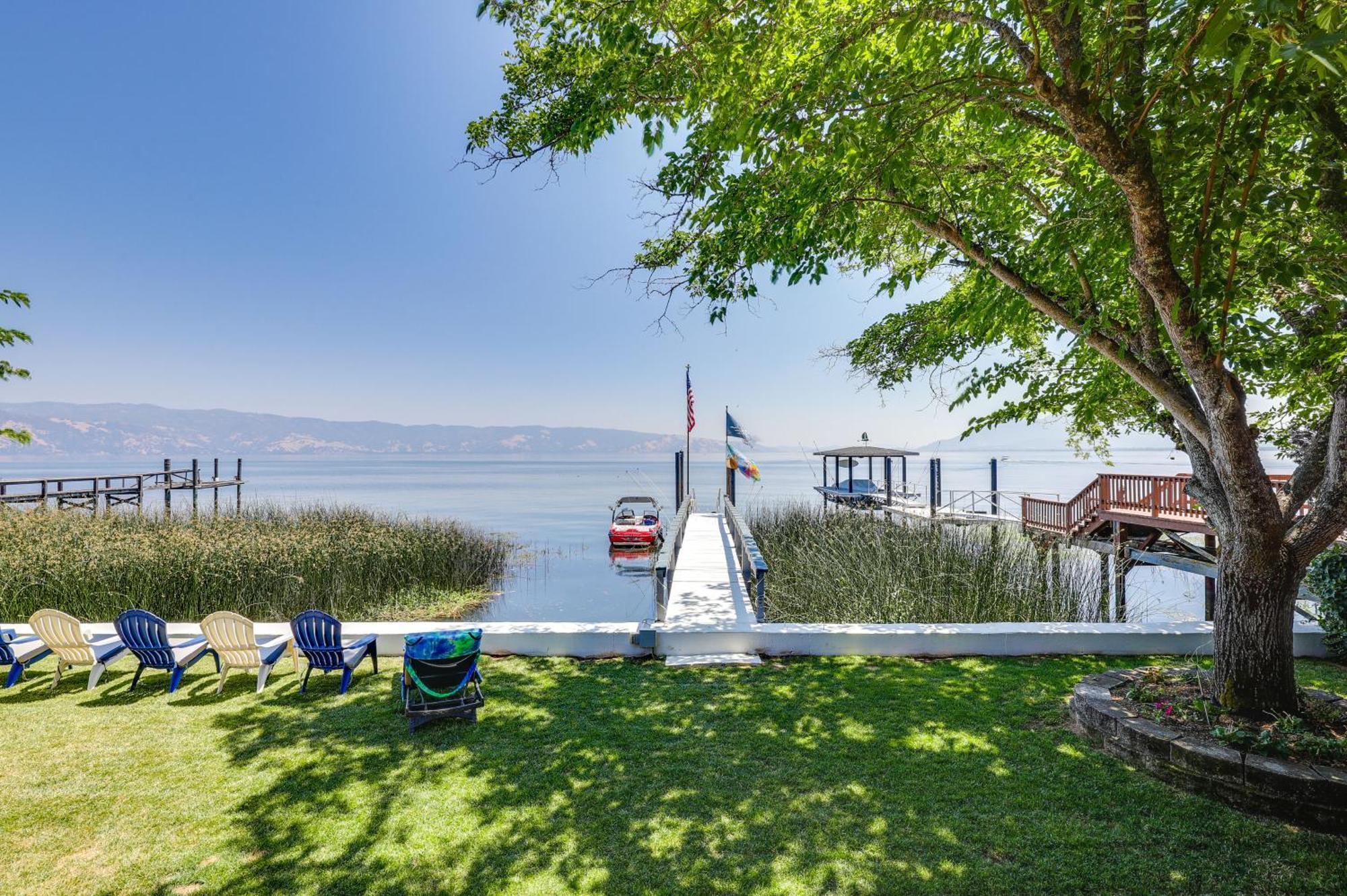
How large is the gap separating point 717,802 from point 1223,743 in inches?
116

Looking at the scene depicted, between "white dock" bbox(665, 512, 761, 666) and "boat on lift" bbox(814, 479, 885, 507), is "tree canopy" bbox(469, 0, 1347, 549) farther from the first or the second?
"boat on lift" bbox(814, 479, 885, 507)

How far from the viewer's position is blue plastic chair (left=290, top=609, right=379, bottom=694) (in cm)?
521

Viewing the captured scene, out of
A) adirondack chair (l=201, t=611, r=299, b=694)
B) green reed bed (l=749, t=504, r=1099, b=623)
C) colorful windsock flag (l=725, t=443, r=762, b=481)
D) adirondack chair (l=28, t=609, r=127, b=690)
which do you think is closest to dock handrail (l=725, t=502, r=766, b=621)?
green reed bed (l=749, t=504, r=1099, b=623)

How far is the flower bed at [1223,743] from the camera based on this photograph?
10.2 feet

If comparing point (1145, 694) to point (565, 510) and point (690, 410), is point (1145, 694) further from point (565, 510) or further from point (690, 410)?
point (565, 510)

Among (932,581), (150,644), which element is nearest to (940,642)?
(932,581)

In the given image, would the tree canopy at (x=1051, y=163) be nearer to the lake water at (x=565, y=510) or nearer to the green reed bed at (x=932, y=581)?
the green reed bed at (x=932, y=581)

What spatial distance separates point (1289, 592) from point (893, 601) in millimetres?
4037

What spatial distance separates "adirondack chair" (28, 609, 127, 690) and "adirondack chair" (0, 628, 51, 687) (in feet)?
0.45

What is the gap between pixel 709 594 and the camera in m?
8.55

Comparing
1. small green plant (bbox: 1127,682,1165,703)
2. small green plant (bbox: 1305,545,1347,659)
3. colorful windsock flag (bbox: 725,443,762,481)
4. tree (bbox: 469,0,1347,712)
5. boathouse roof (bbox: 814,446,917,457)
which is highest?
tree (bbox: 469,0,1347,712)

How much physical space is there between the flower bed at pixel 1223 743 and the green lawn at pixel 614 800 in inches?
5.2

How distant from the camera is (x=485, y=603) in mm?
12773

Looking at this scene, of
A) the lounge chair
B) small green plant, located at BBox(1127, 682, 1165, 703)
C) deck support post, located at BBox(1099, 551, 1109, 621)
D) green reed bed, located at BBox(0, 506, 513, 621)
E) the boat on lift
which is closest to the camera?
small green plant, located at BBox(1127, 682, 1165, 703)
